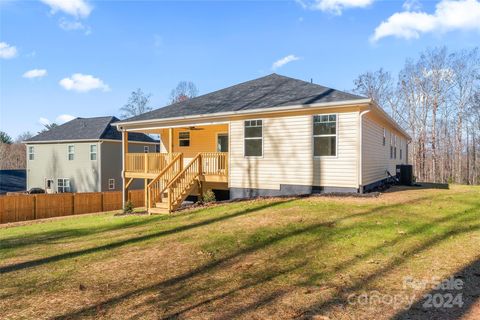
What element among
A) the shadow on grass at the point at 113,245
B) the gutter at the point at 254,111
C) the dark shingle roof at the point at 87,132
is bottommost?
the shadow on grass at the point at 113,245

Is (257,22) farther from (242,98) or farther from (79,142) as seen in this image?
(79,142)

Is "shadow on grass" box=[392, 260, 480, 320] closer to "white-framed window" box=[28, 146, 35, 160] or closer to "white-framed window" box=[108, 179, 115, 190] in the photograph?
"white-framed window" box=[108, 179, 115, 190]

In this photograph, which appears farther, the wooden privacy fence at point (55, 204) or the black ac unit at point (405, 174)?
the wooden privacy fence at point (55, 204)

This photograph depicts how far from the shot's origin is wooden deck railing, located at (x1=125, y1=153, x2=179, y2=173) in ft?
50.6

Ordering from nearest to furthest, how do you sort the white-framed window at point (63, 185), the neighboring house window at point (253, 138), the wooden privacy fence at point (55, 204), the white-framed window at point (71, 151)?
the neighboring house window at point (253, 138) < the wooden privacy fence at point (55, 204) < the white-framed window at point (71, 151) < the white-framed window at point (63, 185)

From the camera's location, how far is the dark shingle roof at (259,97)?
1269cm

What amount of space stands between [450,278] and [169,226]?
6.87 meters

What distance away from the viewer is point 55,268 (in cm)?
632

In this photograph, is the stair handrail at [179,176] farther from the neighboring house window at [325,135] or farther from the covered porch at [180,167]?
the neighboring house window at [325,135]

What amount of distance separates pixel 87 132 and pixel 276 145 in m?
22.5

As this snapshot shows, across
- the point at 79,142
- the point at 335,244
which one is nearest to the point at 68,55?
the point at 79,142

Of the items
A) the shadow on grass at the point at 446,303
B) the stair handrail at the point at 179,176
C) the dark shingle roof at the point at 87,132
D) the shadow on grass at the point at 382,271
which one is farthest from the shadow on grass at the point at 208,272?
the dark shingle roof at the point at 87,132

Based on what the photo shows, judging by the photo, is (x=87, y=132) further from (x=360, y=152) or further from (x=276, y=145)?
(x=360, y=152)

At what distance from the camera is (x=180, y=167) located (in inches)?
564
